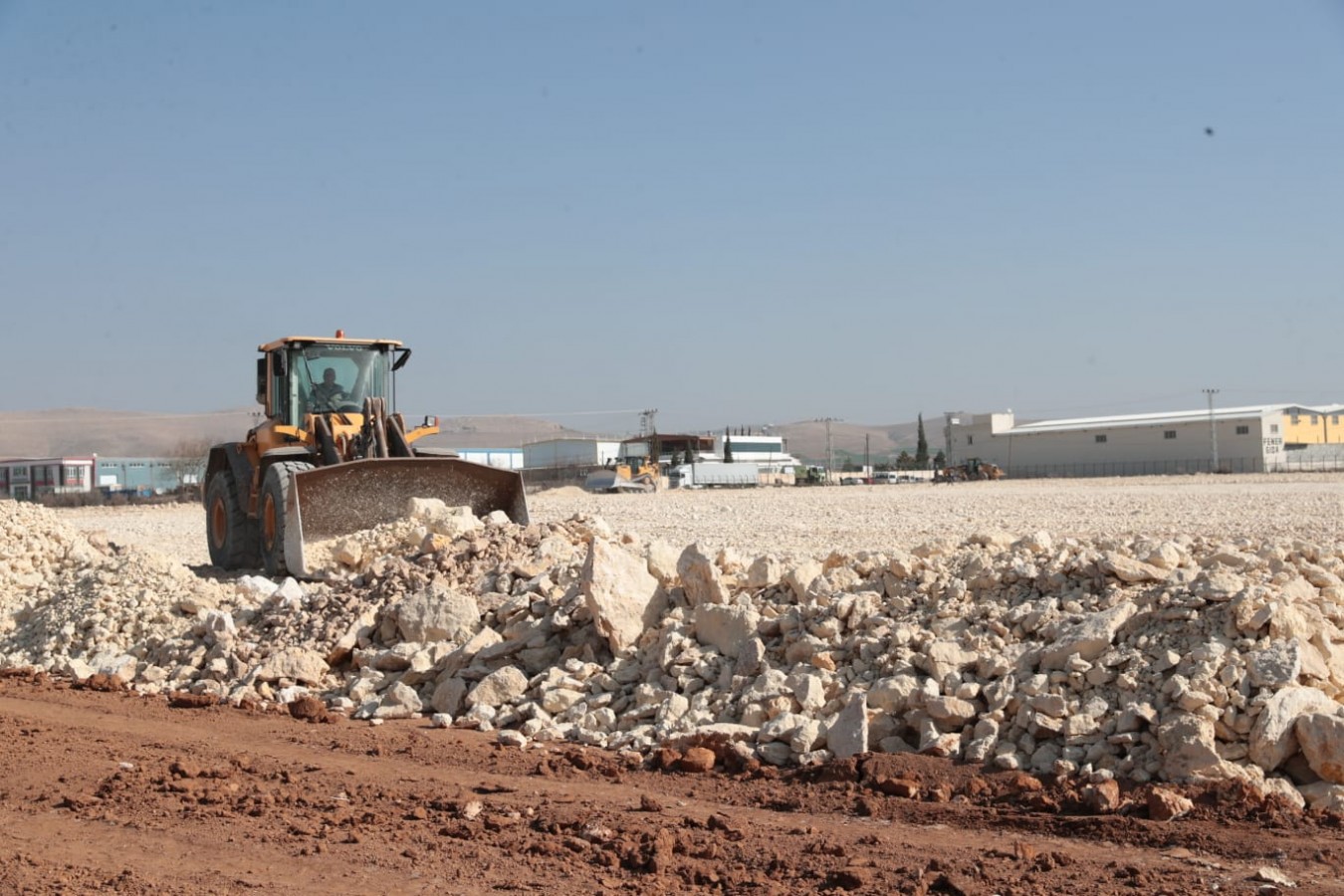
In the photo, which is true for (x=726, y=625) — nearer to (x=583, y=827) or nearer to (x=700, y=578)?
(x=700, y=578)

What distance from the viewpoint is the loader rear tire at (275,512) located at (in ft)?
40.4

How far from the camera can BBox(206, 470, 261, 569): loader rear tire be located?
46.0 feet

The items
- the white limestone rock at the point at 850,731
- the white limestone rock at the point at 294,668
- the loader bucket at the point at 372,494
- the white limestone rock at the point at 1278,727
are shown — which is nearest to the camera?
the white limestone rock at the point at 1278,727

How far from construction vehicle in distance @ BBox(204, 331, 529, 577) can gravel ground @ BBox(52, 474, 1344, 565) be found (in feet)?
11.2

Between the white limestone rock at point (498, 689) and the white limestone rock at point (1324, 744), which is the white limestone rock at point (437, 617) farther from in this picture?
the white limestone rock at point (1324, 744)

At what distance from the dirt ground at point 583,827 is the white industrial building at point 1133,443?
60.3m

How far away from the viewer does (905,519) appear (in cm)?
2453

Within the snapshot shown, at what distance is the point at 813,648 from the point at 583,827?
239 centimetres

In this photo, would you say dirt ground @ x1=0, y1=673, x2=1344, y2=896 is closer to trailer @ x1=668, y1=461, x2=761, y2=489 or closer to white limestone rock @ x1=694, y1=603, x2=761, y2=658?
white limestone rock @ x1=694, y1=603, x2=761, y2=658

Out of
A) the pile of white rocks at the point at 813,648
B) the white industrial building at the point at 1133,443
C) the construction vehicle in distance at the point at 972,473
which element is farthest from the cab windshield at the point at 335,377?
the white industrial building at the point at 1133,443

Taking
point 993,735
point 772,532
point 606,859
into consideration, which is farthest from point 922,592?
point 772,532

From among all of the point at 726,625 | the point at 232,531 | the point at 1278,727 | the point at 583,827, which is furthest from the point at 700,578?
the point at 232,531

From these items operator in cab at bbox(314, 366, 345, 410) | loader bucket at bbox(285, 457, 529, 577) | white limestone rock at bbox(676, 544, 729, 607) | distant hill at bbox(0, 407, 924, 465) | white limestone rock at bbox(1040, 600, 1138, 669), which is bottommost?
white limestone rock at bbox(1040, 600, 1138, 669)

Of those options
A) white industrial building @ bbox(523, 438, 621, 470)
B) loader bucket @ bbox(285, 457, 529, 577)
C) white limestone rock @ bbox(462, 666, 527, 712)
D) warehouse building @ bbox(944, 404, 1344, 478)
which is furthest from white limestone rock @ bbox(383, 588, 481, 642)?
white industrial building @ bbox(523, 438, 621, 470)
